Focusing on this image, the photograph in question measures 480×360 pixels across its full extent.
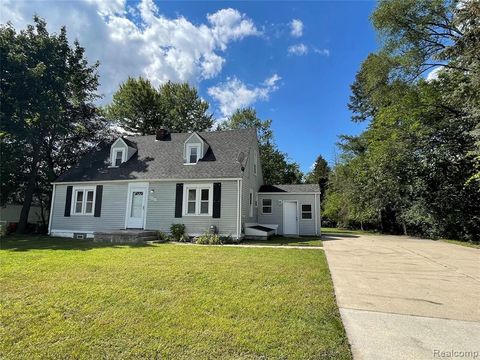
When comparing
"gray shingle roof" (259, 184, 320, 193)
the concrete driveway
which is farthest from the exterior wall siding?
the concrete driveway

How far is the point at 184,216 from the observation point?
14.7 meters

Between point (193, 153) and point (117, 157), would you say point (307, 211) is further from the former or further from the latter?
point (117, 157)

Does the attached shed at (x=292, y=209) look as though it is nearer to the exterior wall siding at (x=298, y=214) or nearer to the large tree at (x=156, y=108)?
the exterior wall siding at (x=298, y=214)

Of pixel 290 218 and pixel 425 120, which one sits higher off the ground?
pixel 425 120

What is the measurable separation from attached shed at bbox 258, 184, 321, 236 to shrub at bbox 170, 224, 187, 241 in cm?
621

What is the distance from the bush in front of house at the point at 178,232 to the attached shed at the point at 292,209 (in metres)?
A: 6.18

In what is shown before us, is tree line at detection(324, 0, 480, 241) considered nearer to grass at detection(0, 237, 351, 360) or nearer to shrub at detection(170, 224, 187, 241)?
grass at detection(0, 237, 351, 360)

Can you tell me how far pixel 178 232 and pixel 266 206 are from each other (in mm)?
6933

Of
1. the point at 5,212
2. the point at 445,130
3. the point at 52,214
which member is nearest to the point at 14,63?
the point at 52,214

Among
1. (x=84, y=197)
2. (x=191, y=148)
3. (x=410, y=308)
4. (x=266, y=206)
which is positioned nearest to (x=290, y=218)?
(x=266, y=206)

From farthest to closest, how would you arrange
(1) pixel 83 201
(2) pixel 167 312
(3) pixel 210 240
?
(1) pixel 83 201, (3) pixel 210 240, (2) pixel 167 312

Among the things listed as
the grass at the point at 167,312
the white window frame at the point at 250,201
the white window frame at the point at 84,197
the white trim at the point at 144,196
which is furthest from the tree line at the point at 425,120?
the white window frame at the point at 84,197

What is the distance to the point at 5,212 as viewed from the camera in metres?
19.7

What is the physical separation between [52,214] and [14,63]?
9.28 m
